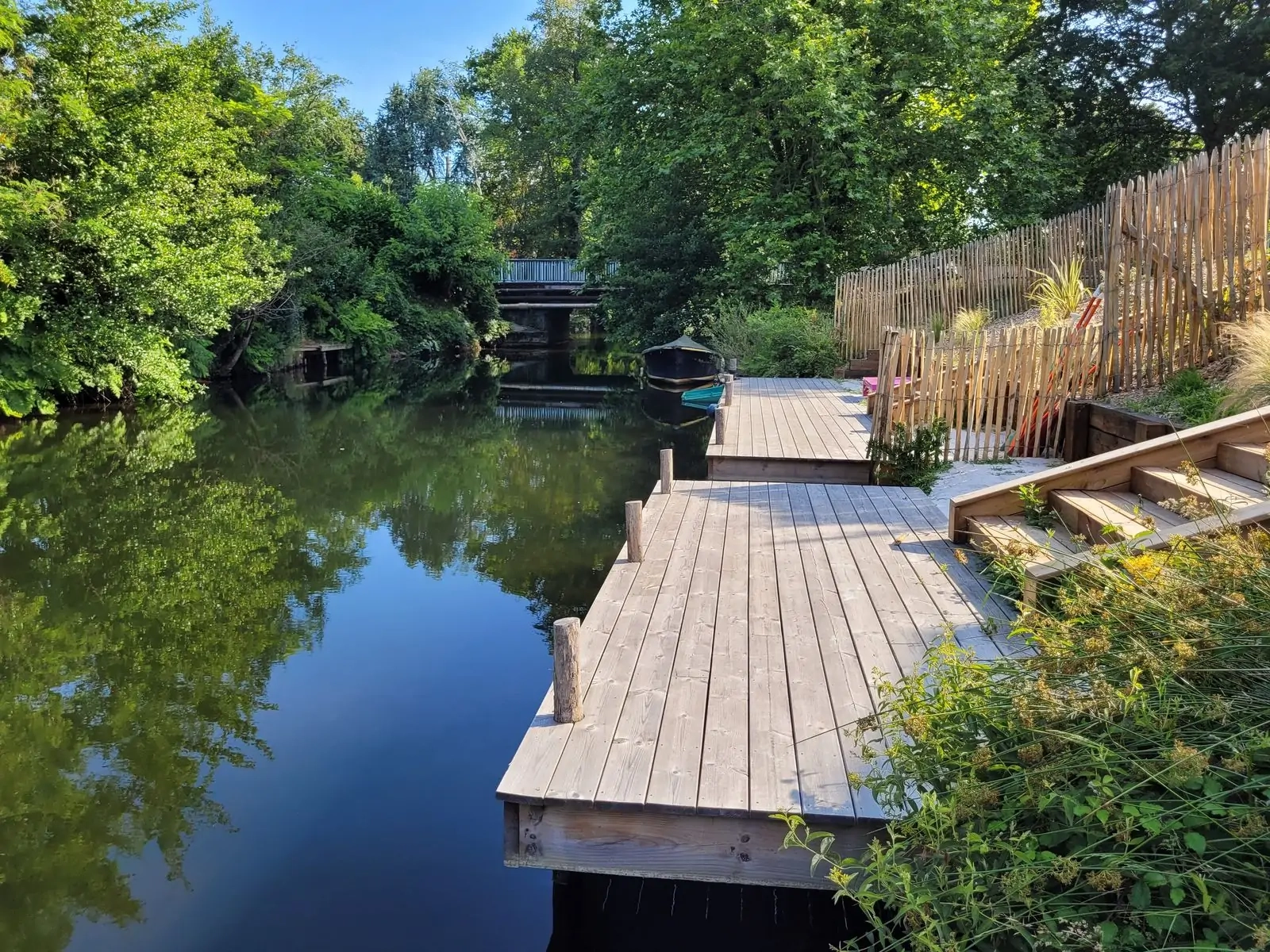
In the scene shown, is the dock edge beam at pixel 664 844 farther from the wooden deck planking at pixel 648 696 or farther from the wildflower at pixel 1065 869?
the wildflower at pixel 1065 869

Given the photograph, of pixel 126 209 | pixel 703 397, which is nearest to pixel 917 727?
pixel 703 397

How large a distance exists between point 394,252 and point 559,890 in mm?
30178

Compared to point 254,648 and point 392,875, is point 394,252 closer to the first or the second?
point 254,648

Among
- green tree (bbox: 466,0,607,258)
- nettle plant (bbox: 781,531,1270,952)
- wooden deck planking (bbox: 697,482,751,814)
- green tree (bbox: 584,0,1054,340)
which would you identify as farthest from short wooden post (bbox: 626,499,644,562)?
green tree (bbox: 466,0,607,258)

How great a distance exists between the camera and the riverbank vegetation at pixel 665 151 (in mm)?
15234

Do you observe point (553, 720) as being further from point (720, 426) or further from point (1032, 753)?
point (720, 426)

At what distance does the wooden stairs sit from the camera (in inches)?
168

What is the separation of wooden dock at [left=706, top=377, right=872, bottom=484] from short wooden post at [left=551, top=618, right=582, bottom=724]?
5.30 meters

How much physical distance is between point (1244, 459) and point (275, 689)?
231 inches

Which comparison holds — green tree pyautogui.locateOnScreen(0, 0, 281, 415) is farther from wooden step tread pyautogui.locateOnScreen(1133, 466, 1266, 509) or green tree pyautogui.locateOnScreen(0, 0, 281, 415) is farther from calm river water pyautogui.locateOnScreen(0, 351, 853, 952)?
wooden step tread pyautogui.locateOnScreen(1133, 466, 1266, 509)

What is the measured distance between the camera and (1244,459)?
466cm

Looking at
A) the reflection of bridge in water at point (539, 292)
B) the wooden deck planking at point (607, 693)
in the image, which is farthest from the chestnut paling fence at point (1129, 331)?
the reflection of bridge in water at point (539, 292)

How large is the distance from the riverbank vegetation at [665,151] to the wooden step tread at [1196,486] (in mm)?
12038

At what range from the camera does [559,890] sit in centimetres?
392
